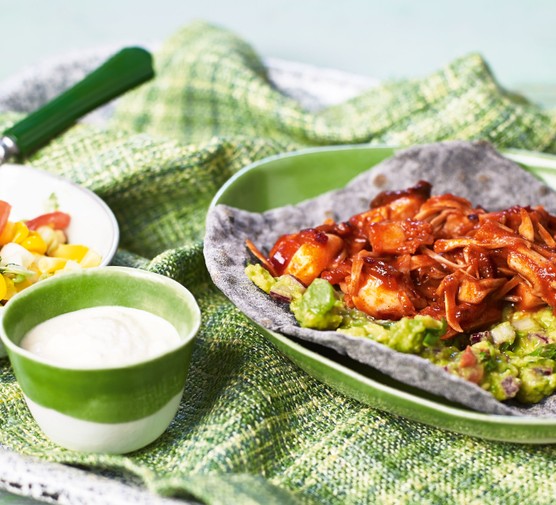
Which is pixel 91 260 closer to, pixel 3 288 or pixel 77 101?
pixel 3 288

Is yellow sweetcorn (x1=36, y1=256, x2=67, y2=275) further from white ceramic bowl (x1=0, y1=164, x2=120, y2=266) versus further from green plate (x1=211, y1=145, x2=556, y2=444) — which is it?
green plate (x1=211, y1=145, x2=556, y2=444)

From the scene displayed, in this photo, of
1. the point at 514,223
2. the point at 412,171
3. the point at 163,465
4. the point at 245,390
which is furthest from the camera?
the point at 412,171

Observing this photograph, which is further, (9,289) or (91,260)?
(91,260)

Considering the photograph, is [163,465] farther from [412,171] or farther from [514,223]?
[412,171]

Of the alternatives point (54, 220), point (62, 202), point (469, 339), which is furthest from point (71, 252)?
point (469, 339)

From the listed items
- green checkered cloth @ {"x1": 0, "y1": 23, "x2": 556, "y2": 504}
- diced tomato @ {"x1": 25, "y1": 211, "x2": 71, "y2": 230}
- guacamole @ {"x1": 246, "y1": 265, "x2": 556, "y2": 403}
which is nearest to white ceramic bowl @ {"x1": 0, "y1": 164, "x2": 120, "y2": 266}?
diced tomato @ {"x1": 25, "y1": 211, "x2": 71, "y2": 230}

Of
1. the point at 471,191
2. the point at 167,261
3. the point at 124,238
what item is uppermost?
the point at 471,191

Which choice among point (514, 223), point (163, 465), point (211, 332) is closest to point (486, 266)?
point (514, 223)
